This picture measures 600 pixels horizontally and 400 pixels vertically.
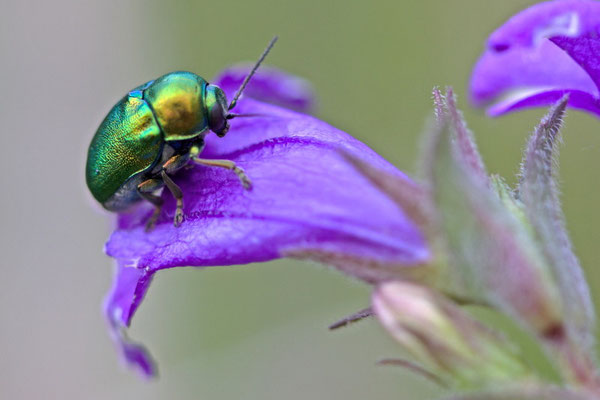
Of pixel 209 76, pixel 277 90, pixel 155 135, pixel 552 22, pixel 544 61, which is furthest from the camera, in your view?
pixel 209 76

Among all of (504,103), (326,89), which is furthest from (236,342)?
(504,103)

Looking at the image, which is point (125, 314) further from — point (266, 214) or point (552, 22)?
point (552, 22)

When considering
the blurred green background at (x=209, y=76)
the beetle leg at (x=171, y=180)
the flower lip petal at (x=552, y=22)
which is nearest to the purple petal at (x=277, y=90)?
the beetle leg at (x=171, y=180)

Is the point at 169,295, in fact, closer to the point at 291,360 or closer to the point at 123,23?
the point at 291,360

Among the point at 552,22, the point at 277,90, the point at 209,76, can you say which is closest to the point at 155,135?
the point at 277,90

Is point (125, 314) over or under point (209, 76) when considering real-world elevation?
under
